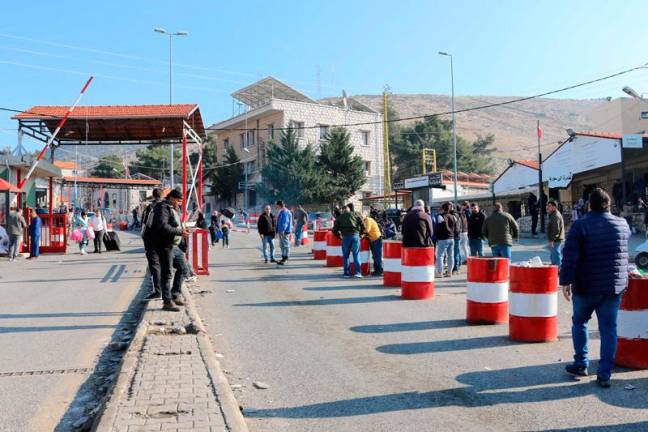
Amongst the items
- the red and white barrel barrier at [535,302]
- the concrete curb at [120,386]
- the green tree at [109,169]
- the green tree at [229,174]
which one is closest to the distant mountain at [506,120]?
the green tree at [109,169]

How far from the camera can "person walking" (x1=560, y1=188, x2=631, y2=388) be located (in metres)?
5.35

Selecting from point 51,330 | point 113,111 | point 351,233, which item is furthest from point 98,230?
→ point 51,330

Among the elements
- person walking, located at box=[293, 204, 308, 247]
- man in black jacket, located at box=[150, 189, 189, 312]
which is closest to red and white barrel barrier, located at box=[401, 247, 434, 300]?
man in black jacket, located at box=[150, 189, 189, 312]

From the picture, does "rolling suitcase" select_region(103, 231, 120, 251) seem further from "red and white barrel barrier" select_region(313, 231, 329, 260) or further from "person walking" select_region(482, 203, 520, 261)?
"person walking" select_region(482, 203, 520, 261)

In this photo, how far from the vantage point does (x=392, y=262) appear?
1213 cm

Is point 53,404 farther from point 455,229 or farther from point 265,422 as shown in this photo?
point 455,229

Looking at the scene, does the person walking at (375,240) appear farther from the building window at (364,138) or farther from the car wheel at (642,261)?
the building window at (364,138)

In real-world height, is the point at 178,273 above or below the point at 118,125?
below

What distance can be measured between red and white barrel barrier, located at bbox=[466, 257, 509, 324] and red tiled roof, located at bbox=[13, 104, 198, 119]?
576 inches

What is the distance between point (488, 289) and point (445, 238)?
5.71m

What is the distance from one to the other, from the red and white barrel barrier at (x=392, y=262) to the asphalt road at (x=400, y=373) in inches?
73.1

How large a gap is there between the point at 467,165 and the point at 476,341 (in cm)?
7787

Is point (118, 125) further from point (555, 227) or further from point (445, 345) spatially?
point (445, 345)

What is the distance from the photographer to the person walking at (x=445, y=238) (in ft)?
44.7
